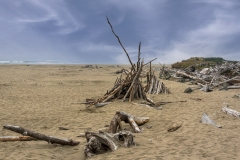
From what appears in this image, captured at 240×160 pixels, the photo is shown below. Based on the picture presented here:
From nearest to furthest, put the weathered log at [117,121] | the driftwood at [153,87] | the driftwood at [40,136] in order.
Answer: the driftwood at [40,136]
the weathered log at [117,121]
the driftwood at [153,87]

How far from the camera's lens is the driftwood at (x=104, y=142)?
16.1ft

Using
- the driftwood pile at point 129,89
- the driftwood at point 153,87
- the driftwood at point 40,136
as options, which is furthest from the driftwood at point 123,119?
the driftwood at point 153,87

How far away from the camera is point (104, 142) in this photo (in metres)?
5.07

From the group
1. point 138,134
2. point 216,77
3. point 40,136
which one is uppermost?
point 216,77

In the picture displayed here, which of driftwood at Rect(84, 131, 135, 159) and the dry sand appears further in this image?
the dry sand

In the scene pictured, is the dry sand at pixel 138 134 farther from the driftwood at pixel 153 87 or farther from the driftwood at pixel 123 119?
the driftwood at pixel 153 87

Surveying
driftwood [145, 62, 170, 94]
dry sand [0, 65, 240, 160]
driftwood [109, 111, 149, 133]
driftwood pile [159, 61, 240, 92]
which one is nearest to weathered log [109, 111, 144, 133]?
driftwood [109, 111, 149, 133]

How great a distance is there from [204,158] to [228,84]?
1381 cm

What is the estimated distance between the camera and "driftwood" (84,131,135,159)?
4910 millimetres

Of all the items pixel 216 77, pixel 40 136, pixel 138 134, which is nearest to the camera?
pixel 40 136

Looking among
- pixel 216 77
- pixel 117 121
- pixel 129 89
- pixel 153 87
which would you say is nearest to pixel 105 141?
pixel 117 121

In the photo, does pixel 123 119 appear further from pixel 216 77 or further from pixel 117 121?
pixel 216 77

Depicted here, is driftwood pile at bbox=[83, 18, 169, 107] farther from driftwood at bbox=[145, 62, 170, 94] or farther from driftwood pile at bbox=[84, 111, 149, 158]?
driftwood pile at bbox=[84, 111, 149, 158]

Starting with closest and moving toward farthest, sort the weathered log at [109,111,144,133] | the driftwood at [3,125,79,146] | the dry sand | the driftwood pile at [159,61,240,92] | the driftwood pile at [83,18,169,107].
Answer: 1. the dry sand
2. the driftwood at [3,125,79,146]
3. the weathered log at [109,111,144,133]
4. the driftwood pile at [83,18,169,107]
5. the driftwood pile at [159,61,240,92]
